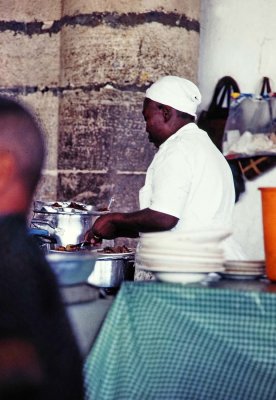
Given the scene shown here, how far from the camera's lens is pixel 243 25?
6254 millimetres

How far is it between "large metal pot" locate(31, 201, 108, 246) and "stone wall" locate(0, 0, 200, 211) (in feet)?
4.38

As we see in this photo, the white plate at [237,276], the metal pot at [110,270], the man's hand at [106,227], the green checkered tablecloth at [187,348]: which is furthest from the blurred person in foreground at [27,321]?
the metal pot at [110,270]

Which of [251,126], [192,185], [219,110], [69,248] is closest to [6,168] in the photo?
[192,185]

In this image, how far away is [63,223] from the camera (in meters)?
4.64

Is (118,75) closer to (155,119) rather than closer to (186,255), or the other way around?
(155,119)

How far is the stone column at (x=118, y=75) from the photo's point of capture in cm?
595

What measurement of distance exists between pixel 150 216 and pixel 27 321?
2171 millimetres

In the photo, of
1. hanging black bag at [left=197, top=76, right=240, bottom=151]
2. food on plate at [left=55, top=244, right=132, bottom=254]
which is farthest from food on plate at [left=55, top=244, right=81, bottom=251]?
hanging black bag at [left=197, top=76, right=240, bottom=151]

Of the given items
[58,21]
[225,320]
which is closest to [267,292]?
[225,320]

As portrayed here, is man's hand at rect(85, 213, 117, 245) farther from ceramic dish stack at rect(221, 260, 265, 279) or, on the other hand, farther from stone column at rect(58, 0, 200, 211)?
stone column at rect(58, 0, 200, 211)

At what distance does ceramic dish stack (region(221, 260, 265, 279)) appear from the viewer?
3.12m

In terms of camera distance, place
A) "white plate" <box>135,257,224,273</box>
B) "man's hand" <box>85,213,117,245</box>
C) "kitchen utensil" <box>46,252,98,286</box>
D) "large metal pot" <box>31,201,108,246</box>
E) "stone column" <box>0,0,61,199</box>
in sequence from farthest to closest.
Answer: "stone column" <box>0,0,61,199</box> < "large metal pot" <box>31,201,108,246</box> < "man's hand" <box>85,213,117,245</box> < "white plate" <box>135,257,224,273</box> < "kitchen utensil" <box>46,252,98,286</box>

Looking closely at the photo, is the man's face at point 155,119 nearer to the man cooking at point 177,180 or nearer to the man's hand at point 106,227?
the man cooking at point 177,180

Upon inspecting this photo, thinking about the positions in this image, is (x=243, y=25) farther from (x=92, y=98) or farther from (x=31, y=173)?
(x=31, y=173)
